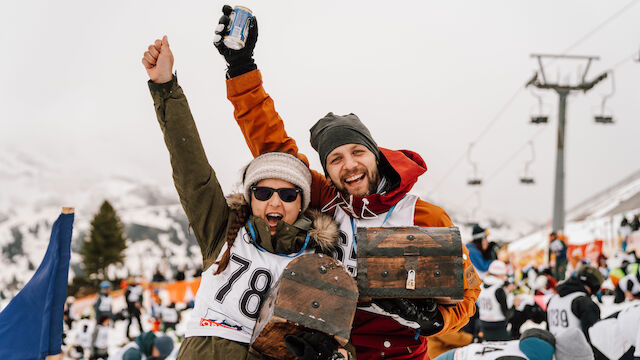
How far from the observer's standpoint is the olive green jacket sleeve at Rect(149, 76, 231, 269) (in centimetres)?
224

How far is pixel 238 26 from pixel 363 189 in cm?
99

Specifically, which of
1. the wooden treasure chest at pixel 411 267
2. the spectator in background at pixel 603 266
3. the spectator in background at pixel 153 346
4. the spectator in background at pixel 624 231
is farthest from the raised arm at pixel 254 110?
the spectator in background at pixel 624 231

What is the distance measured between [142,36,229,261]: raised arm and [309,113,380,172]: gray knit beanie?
0.58m

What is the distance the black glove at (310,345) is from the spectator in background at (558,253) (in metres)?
14.1

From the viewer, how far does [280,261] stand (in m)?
2.22

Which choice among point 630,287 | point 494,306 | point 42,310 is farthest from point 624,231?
point 42,310

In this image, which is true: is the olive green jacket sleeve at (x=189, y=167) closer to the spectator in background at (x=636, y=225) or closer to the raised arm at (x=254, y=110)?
the raised arm at (x=254, y=110)

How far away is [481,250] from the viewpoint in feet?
26.5

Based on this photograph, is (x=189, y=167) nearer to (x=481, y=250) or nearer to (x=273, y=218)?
(x=273, y=218)

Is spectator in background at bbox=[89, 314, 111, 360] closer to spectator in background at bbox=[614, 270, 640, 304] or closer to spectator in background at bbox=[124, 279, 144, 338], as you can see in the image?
spectator in background at bbox=[124, 279, 144, 338]

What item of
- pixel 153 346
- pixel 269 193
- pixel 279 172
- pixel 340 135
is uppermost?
pixel 340 135

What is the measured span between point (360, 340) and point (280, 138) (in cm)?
119

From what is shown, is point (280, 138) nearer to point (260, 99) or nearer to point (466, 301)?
point (260, 99)

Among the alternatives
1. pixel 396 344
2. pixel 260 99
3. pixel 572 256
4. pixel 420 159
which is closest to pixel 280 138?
pixel 260 99
